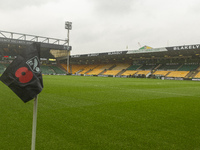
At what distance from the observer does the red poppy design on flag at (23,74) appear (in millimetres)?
2566

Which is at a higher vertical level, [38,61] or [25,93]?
[38,61]

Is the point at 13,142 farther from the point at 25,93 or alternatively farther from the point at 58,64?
the point at 58,64

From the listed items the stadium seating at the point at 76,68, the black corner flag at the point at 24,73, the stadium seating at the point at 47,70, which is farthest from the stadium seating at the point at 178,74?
the black corner flag at the point at 24,73

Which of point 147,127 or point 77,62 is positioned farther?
point 77,62

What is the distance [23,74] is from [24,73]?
0.02 metres

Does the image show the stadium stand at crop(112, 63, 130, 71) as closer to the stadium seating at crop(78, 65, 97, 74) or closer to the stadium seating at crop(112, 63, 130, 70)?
the stadium seating at crop(112, 63, 130, 70)

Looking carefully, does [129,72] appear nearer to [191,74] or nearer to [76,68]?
[191,74]

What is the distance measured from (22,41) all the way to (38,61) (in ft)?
178

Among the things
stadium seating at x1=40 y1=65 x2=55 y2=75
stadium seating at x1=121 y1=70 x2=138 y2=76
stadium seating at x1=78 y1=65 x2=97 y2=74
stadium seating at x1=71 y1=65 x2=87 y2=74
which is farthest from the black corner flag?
stadium seating at x1=71 y1=65 x2=87 y2=74

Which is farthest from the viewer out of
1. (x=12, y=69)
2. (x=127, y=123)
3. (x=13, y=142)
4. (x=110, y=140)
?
(x=127, y=123)

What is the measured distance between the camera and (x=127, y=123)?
530 centimetres

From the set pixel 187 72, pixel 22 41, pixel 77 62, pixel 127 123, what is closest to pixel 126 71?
pixel 187 72

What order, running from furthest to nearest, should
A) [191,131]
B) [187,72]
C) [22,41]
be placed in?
[22,41], [187,72], [191,131]

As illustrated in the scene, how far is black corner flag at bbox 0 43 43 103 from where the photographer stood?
2.57 metres
